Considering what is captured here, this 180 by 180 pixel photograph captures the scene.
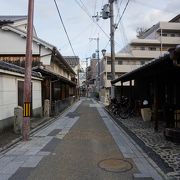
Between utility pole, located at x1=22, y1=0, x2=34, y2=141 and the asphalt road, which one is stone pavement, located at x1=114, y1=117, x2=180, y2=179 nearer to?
the asphalt road

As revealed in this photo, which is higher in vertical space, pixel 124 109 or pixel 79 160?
pixel 124 109

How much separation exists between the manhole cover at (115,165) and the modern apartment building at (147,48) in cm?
4823

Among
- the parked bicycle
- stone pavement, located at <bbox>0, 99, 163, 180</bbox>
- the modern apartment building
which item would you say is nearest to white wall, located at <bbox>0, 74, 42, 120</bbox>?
stone pavement, located at <bbox>0, 99, 163, 180</bbox>

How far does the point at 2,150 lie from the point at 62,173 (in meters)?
3.51

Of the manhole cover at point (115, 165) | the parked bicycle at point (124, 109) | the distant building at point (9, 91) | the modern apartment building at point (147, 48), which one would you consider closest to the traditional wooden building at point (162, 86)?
the parked bicycle at point (124, 109)

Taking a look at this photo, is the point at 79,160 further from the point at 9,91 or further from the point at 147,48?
the point at 147,48

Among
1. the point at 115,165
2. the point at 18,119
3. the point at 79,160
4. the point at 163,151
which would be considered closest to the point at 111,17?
the point at 18,119

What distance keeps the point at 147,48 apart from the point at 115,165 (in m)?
55.4

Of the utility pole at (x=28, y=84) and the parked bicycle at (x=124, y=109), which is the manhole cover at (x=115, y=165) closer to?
the utility pole at (x=28, y=84)

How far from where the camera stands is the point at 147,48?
6247 cm

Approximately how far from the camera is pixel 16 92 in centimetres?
1775

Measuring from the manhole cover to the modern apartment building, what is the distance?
1899 inches

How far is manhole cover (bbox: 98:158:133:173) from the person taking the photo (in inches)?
326

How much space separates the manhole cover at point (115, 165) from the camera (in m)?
8.27
